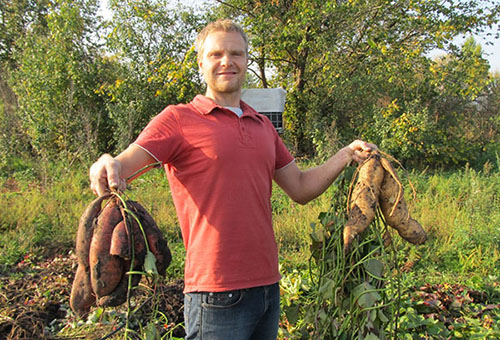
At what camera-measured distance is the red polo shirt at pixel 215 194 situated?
1481mm

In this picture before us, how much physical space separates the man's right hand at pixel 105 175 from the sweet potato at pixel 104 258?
79mm

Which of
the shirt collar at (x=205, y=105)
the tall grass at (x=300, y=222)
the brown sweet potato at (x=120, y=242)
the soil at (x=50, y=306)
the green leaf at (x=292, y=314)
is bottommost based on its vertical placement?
the soil at (x=50, y=306)

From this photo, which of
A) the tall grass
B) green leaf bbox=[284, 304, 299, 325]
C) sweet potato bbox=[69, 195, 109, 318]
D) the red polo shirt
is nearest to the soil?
the tall grass

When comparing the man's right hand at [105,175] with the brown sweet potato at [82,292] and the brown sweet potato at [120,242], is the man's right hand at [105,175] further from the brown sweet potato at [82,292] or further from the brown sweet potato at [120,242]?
the brown sweet potato at [82,292]

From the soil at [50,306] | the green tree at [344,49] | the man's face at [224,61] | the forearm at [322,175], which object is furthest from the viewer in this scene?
the green tree at [344,49]

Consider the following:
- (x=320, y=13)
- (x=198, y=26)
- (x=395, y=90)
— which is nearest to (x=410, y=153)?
(x=395, y=90)

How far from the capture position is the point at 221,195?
1.49 m

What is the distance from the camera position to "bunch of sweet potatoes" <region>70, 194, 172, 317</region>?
122cm

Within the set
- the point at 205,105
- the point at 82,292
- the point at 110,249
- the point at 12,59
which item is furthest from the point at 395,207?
the point at 12,59

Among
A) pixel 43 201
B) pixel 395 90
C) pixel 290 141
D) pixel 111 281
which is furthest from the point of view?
pixel 290 141

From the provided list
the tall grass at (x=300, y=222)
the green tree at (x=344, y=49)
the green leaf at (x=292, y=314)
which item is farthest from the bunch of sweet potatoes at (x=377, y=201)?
the green tree at (x=344, y=49)

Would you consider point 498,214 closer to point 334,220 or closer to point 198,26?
point 334,220

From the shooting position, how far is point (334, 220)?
171 cm

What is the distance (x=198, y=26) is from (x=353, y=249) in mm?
8804
